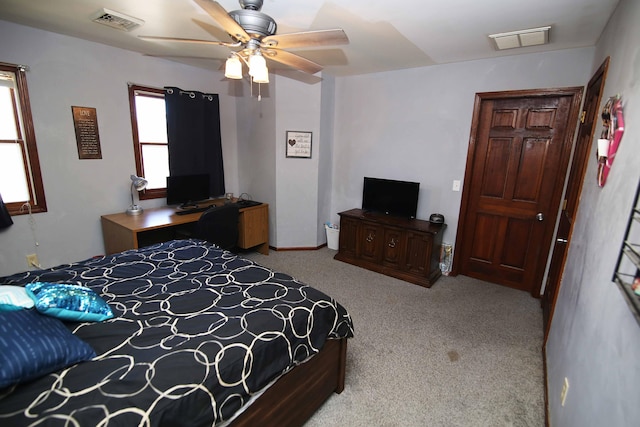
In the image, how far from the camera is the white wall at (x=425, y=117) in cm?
302

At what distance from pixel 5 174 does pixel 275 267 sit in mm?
2775

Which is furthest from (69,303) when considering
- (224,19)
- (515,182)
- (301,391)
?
(515,182)

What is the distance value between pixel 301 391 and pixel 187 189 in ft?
9.85

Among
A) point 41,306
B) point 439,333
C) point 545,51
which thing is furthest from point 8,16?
point 545,51

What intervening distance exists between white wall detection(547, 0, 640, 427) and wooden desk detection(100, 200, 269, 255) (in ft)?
10.8

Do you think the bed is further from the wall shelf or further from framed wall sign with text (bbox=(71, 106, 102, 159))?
framed wall sign with text (bbox=(71, 106, 102, 159))

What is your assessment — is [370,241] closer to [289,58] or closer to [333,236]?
[333,236]


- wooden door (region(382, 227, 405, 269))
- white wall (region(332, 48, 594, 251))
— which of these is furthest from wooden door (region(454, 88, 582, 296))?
wooden door (region(382, 227, 405, 269))

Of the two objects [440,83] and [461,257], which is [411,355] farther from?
[440,83]

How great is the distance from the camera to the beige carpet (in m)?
1.84

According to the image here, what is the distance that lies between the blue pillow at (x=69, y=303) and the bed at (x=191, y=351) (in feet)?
0.13

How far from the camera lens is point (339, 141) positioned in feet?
14.5

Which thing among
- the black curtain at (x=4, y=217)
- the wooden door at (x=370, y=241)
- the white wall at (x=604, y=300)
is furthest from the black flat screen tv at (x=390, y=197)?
the black curtain at (x=4, y=217)

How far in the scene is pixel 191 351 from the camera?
4.18ft
